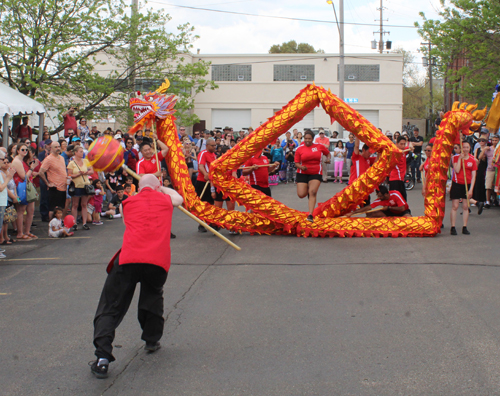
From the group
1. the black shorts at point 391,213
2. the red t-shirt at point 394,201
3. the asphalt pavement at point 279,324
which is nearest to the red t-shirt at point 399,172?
the red t-shirt at point 394,201

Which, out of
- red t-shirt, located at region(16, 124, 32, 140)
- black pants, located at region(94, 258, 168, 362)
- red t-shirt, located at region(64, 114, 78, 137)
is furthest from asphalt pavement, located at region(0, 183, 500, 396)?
red t-shirt, located at region(64, 114, 78, 137)

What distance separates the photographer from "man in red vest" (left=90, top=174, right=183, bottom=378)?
4.32 meters

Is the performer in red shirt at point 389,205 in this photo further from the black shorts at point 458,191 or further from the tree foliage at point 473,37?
the tree foliage at point 473,37

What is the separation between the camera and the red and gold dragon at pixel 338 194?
31.1 feet

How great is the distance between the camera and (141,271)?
4.44 m

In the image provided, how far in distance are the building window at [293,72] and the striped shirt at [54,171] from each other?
28.3m

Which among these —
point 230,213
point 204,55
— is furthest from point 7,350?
point 204,55

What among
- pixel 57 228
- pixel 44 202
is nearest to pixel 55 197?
pixel 57 228

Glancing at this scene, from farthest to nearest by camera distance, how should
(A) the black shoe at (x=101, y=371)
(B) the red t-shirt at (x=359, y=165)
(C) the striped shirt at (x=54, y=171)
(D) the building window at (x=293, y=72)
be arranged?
(D) the building window at (x=293, y=72), (C) the striped shirt at (x=54, y=171), (B) the red t-shirt at (x=359, y=165), (A) the black shoe at (x=101, y=371)

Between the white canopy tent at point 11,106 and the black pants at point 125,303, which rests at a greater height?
the white canopy tent at point 11,106

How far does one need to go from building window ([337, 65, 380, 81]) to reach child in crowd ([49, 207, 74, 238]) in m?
30.2

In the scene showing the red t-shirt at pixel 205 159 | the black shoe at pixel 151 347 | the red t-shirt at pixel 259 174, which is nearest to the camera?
the black shoe at pixel 151 347

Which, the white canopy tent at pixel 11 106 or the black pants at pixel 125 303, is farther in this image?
the white canopy tent at pixel 11 106

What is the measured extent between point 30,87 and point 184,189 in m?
9.61
